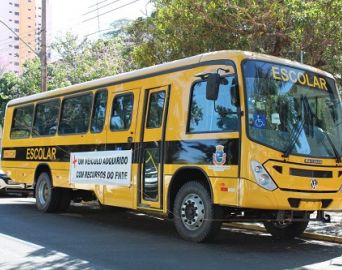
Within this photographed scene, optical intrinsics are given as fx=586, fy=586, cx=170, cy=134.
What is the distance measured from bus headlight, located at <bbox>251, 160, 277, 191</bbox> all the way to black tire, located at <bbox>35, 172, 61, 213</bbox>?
6.68m

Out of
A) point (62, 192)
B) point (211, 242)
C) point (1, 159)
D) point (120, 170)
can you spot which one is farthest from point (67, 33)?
point (211, 242)

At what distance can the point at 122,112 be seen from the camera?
37.7ft

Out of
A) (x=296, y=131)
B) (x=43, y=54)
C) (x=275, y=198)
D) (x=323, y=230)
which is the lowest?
(x=323, y=230)

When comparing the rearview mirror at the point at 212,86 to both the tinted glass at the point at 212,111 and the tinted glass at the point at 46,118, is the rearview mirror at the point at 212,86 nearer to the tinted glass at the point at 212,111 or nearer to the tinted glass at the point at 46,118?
the tinted glass at the point at 212,111

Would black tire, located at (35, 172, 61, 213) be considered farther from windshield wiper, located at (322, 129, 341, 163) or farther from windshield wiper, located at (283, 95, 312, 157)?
windshield wiper, located at (322, 129, 341, 163)

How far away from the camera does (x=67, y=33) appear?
3759 cm

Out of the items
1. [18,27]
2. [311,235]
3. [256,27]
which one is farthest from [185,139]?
[18,27]

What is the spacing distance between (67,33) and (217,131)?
3005cm

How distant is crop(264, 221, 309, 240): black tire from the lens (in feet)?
33.8

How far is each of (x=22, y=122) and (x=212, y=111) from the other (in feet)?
26.0

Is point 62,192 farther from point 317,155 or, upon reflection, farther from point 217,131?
point 317,155

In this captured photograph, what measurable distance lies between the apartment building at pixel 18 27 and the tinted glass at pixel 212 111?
3380cm

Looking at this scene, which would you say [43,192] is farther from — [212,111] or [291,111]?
[291,111]

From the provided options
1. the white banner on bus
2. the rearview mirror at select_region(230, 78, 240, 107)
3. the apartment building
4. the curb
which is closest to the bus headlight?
the rearview mirror at select_region(230, 78, 240, 107)
